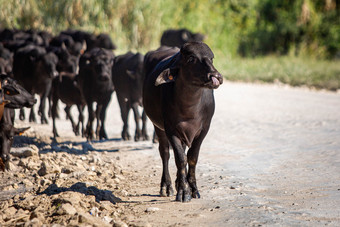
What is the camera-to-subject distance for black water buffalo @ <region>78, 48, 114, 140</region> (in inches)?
473

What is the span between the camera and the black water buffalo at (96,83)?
12.0 metres

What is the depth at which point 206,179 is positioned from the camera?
7.75m

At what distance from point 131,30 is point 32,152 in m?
19.8

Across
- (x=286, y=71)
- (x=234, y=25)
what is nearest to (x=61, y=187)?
(x=286, y=71)

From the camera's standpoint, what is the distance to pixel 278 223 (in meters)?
5.40

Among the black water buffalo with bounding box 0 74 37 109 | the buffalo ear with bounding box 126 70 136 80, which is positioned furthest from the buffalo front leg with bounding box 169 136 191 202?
the buffalo ear with bounding box 126 70 136 80

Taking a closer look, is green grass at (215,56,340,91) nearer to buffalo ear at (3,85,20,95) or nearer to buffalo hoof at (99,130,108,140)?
buffalo hoof at (99,130,108,140)

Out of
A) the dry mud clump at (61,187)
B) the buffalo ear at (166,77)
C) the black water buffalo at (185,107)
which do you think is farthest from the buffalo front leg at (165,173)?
the buffalo ear at (166,77)

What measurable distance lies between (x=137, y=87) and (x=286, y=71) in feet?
52.9

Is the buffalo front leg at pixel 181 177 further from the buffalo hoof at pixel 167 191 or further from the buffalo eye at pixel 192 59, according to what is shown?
the buffalo eye at pixel 192 59

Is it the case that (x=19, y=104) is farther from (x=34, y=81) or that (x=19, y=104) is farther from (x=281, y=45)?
(x=281, y=45)

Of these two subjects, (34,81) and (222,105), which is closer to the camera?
(34,81)

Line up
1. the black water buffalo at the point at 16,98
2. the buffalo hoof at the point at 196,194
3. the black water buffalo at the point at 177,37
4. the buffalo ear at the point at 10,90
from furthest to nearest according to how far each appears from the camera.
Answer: the black water buffalo at the point at 177,37 < the black water buffalo at the point at 16,98 < the buffalo ear at the point at 10,90 < the buffalo hoof at the point at 196,194

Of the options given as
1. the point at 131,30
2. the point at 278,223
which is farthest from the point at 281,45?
the point at 278,223
